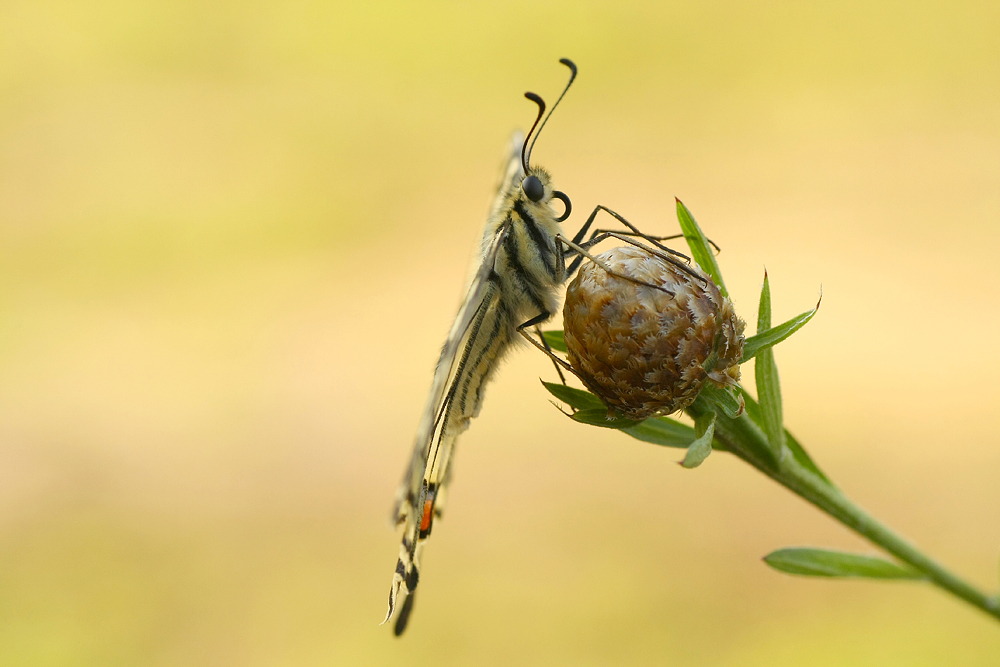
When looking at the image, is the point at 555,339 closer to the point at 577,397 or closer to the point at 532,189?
the point at 577,397

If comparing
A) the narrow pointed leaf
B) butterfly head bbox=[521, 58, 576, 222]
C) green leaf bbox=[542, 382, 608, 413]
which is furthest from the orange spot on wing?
butterfly head bbox=[521, 58, 576, 222]

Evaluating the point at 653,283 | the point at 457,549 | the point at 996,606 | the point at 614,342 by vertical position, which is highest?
the point at 653,283

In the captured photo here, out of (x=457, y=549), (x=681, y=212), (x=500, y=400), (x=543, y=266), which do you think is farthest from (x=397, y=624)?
(x=500, y=400)

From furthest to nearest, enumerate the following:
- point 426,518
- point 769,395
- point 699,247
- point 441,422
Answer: point 426,518 < point 441,422 < point 699,247 < point 769,395

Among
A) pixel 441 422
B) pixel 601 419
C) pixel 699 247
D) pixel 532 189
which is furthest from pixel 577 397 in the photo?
pixel 532 189

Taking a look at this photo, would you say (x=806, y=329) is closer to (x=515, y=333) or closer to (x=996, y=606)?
(x=515, y=333)

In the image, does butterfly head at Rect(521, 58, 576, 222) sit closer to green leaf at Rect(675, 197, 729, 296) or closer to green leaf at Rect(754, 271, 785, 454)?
green leaf at Rect(675, 197, 729, 296)
